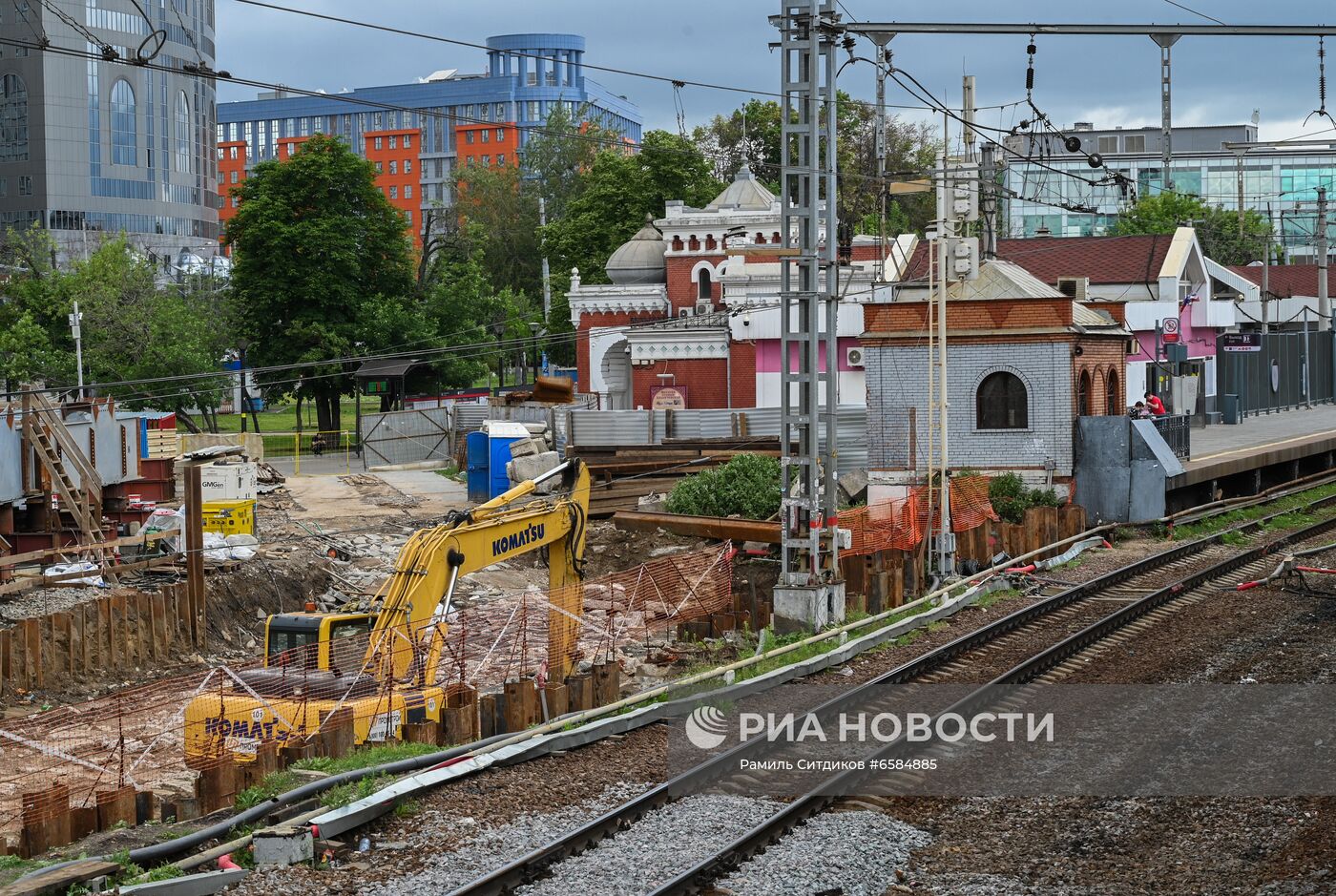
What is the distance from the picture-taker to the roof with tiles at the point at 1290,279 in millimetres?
74000

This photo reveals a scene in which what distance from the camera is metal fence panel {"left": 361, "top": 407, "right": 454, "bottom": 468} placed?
5109 cm

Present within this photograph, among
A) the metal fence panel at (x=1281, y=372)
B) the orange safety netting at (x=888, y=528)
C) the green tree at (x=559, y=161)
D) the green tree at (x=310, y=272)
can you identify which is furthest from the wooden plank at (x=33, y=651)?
the green tree at (x=559, y=161)

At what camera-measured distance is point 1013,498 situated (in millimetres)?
30328

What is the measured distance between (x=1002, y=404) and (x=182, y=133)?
107458 millimetres

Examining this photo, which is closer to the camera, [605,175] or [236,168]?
[605,175]

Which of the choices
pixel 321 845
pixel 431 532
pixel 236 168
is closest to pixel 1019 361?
pixel 431 532

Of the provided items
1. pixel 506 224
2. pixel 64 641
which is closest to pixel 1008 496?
pixel 64 641

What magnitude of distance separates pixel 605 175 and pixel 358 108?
370ft

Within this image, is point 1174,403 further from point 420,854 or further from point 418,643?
point 420,854

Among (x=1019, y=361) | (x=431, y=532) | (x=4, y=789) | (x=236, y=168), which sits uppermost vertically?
(x=236, y=168)

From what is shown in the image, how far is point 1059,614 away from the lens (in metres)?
21.8

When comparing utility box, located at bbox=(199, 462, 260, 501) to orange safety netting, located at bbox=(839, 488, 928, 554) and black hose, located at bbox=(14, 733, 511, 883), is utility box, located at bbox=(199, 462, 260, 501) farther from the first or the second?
black hose, located at bbox=(14, 733, 511, 883)

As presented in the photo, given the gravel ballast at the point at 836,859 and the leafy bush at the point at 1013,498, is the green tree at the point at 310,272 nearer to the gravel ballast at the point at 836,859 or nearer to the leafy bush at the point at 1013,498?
the leafy bush at the point at 1013,498

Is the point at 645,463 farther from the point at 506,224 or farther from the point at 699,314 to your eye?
the point at 506,224
